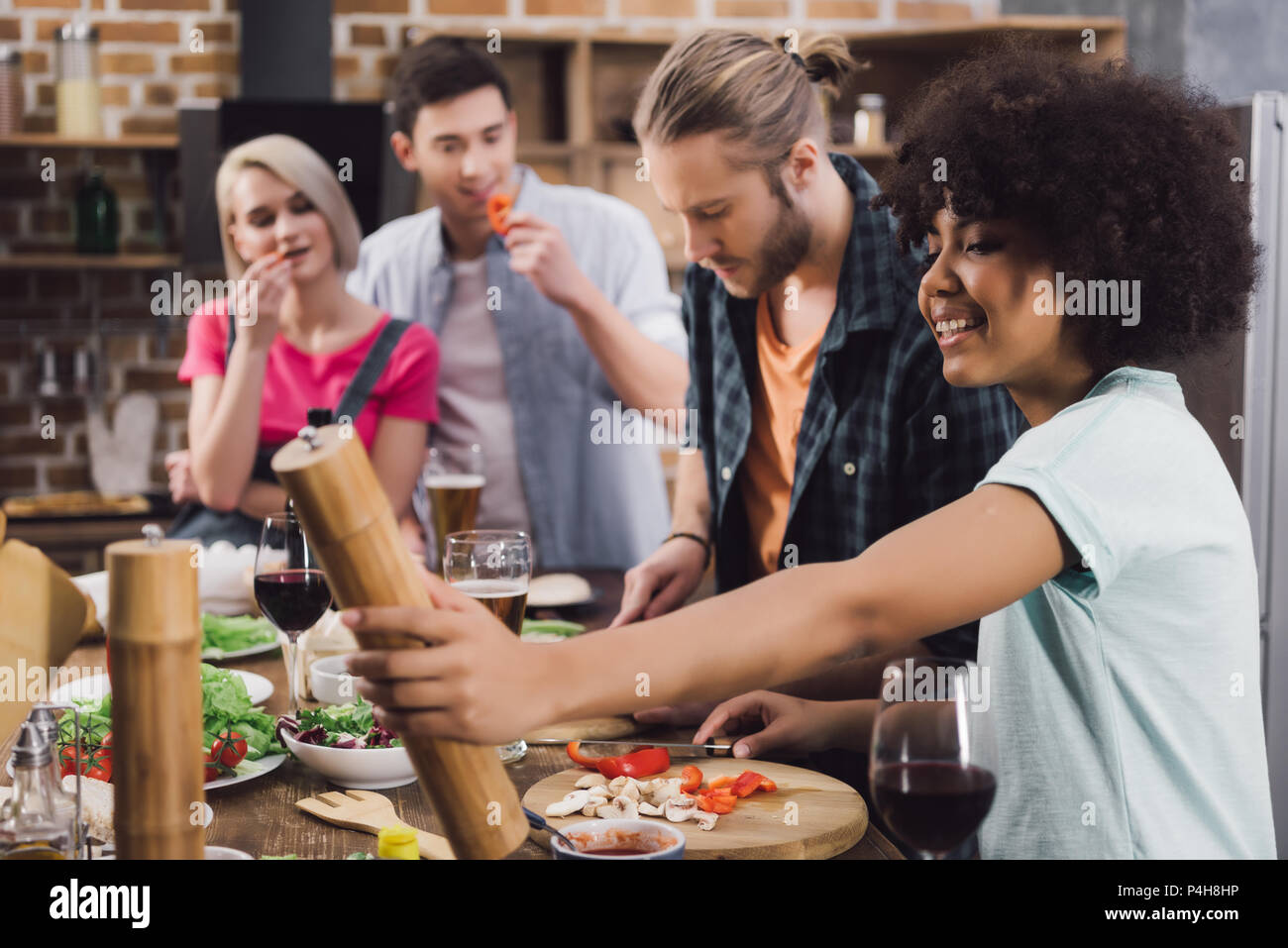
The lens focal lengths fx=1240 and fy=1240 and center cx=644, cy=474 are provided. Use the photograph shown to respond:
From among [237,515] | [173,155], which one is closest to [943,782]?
[237,515]

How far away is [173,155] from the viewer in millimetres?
3799

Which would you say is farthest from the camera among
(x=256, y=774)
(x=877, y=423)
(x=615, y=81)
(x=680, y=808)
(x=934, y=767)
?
(x=615, y=81)

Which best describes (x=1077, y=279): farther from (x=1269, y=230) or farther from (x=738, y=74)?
(x=1269, y=230)

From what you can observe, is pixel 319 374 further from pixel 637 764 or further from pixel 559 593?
pixel 637 764

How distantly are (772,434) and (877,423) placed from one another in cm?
29

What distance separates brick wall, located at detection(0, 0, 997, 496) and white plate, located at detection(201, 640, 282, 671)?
2.36 meters

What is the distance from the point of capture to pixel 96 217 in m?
3.71

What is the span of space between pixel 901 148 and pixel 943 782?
0.75 m

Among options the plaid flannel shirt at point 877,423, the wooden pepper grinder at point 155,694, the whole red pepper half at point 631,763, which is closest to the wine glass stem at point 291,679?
the whole red pepper half at point 631,763

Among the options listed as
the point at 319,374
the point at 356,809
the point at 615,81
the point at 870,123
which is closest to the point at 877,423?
the point at 356,809

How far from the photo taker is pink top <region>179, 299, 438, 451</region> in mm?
2568

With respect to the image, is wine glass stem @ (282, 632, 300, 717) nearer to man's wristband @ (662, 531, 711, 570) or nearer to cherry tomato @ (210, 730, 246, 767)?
cherry tomato @ (210, 730, 246, 767)

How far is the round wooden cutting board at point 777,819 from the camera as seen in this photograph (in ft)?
3.45

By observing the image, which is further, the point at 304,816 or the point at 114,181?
the point at 114,181
